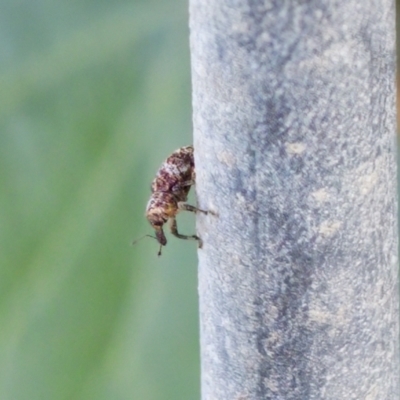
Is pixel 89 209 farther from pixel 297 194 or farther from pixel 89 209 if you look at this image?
pixel 297 194

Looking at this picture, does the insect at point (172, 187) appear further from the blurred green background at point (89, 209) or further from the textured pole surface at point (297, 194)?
the blurred green background at point (89, 209)

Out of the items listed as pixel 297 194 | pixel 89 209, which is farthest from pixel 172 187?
pixel 89 209

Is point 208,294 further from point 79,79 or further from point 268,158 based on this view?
point 79,79

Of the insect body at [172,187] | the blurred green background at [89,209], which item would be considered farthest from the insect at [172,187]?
the blurred green background at [89,209]

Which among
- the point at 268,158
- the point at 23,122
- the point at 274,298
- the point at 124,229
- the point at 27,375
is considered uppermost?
the point at 268,158

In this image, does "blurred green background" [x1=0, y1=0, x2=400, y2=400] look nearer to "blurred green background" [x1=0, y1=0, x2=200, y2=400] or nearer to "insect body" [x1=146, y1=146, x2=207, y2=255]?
"blurred green background" [x1=0, y1=0, x2=200, y2=400]

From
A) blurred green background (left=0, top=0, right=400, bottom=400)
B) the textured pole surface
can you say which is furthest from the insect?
blurred green background (left=0, top=0, right=400, bottom=400)

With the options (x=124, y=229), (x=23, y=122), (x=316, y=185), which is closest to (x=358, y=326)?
(x=316, y=185)
